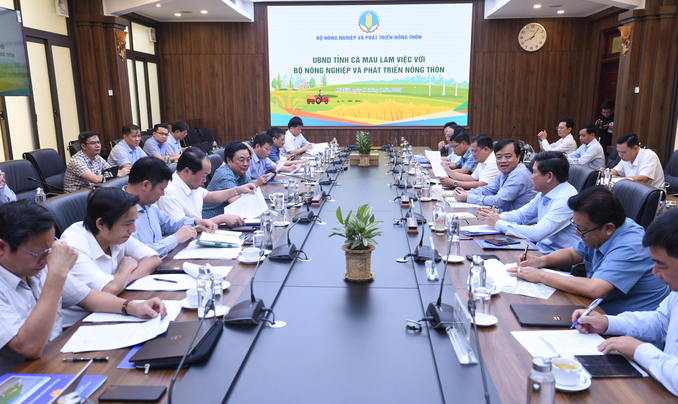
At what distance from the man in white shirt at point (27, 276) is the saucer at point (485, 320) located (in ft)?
4.33

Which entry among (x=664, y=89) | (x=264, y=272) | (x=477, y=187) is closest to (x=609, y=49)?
(x=664, y=89)

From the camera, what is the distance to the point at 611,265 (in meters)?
1.89

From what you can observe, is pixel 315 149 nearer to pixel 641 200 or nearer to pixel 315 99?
pixel 315 99

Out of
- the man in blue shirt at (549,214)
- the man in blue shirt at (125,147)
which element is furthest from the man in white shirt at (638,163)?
the man in blue shirt at (125,147)

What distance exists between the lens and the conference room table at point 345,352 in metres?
1.28

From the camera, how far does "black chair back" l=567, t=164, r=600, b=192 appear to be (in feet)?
11.3

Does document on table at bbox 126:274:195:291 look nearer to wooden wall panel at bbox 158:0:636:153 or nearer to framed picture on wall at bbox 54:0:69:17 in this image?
framed picture on wall at bbox 54:0:69:17

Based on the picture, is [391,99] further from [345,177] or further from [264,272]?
[264,272]

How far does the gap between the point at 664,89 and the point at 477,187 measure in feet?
12.5

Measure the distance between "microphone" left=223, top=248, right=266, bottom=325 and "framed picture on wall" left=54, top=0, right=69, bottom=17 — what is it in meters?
6.21

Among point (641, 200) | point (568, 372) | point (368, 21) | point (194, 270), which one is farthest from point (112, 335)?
point (368, 21)

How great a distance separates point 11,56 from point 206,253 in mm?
4529

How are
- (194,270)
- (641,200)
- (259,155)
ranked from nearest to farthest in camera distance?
(194,270) < (641,200) < (259,155)

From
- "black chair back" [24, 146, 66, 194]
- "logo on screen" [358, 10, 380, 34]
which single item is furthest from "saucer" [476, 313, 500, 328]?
"logo on screen" [358, 10, 380, 34]
